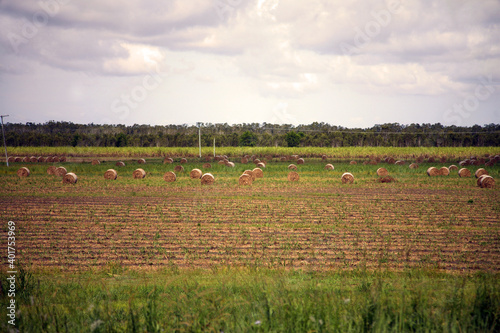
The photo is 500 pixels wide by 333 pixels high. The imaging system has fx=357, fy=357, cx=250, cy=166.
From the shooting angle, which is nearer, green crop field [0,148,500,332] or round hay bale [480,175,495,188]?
green crop field [0,148,500,332]

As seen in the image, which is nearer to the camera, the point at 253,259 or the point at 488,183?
the point at 253,259

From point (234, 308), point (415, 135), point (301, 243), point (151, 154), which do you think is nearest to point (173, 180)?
point (301, 243)

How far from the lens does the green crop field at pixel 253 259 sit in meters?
4.96

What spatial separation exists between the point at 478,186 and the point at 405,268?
24046 mm

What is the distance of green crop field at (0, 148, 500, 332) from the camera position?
195 inches

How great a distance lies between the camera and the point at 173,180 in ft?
106

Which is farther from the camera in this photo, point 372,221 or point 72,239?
point 372,221

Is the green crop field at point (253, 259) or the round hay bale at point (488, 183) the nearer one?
the green crop field at point (253, 259)

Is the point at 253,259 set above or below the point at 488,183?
below

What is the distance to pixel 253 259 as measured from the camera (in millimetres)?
10547

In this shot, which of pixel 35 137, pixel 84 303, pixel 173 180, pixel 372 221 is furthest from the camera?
pixel 35 137

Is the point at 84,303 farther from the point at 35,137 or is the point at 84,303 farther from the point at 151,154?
the point at 35,137

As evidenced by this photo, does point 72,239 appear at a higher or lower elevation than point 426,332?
lower

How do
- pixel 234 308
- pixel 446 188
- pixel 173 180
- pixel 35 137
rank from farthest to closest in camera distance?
pixel 35 137, pixel 173 180, pixel 446 188, pixel 234 308
